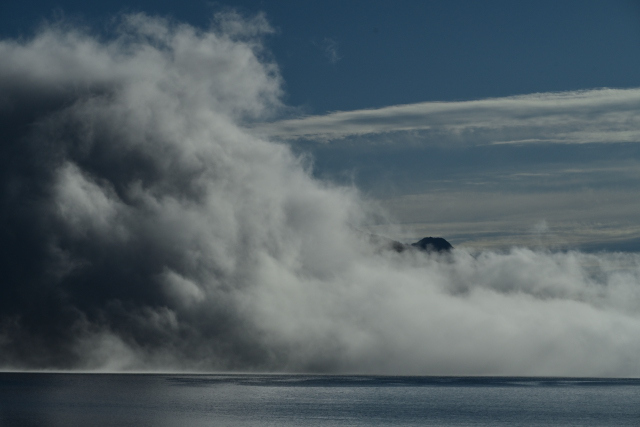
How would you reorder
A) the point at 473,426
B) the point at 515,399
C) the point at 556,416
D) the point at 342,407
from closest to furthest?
the point at 473,426, the point at 556,416, the point at 342,407, the point at 515,399

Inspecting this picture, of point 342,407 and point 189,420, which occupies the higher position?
point 342,407

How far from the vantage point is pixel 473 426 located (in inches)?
5305

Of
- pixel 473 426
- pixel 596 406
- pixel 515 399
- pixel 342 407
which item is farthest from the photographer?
pixel 515 399

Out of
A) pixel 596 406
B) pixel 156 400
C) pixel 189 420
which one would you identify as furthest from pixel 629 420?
pixel 156 400

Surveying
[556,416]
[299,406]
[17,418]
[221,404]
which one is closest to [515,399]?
[556,416]

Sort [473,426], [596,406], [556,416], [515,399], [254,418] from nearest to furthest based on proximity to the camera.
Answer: [473,426], [254,418], [556,416], [596,406], [515,399]

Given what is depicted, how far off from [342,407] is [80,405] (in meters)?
54.6

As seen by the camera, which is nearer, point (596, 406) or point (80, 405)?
point (80, 405)

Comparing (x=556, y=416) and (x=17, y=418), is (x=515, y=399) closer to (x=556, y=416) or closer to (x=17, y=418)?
(x=556, y=416)

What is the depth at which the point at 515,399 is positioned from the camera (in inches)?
7864

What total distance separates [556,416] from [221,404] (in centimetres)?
6987

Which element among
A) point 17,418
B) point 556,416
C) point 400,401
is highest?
point 400,401

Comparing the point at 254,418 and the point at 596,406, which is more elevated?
the point at 596,406

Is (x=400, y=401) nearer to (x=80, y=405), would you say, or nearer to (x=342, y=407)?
(x=342, y=407)
